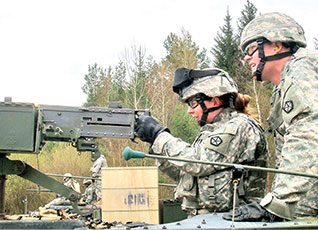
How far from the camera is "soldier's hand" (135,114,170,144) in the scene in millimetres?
4180

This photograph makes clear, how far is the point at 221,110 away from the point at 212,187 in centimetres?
81

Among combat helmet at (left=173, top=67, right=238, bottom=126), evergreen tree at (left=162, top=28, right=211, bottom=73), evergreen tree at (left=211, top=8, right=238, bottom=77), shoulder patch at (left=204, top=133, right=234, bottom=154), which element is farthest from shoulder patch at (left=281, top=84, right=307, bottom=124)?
evergreen tree at (left=162, top=28, right=211, bottom=73)

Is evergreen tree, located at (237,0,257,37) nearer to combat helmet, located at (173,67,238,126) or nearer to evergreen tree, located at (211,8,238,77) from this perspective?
evergreen tree, located at (211,8,238,77)

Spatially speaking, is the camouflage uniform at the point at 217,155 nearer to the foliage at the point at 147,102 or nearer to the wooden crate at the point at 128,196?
the wooden crate at the point at 128,196

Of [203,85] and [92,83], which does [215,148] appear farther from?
[92,83]

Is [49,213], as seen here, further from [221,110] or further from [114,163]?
[114,163]

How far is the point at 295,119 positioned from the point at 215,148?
88 cm

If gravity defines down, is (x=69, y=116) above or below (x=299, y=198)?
above

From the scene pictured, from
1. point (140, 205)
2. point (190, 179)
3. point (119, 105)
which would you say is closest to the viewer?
point (140, 205)

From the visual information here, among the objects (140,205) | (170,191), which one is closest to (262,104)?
(170,191)

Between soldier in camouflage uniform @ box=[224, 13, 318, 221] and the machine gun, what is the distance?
54.5 inches

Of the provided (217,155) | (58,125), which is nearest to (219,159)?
(217,155)

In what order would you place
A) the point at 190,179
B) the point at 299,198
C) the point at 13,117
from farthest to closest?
the point at 13,117, the point at 190,179, the point at 299,198

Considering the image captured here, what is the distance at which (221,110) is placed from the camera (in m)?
4.48
